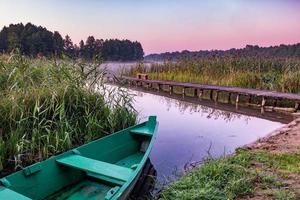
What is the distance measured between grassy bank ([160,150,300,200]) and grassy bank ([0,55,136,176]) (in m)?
2.17

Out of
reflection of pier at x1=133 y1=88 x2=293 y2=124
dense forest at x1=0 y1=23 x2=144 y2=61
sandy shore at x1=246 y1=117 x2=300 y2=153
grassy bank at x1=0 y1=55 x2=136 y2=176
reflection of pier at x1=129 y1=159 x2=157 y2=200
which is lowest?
reflection of pier at x1=129 y1=159 x2=157 y2=200

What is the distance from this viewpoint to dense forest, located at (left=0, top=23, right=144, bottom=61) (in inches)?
314

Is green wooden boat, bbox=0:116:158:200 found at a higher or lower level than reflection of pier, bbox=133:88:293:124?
higher

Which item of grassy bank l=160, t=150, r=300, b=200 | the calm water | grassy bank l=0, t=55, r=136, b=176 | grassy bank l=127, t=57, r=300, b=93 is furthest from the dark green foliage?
grassy bank l=160, t=150, r=300, b=200

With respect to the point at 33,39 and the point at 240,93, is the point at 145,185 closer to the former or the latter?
the point at 240,93

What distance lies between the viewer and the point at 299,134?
6.18 m

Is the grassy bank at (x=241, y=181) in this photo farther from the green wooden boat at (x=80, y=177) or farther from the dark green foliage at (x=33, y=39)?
the dark green foliage at (x=33, y=39)

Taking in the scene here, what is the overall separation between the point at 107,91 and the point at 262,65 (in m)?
9.06

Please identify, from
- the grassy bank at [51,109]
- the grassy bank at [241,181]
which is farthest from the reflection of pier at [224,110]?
the grassy bank at [241,181]

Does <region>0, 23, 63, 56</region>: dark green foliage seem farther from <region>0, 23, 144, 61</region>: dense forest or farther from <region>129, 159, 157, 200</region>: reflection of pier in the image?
<region>129, 159, 157, 200</region>: reflection of pier

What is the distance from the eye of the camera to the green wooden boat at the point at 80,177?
3348 mm

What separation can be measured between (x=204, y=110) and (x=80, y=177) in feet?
21.8

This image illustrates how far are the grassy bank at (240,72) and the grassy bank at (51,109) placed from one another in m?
6.88

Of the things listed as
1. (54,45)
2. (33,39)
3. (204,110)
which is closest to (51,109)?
(204,110)
